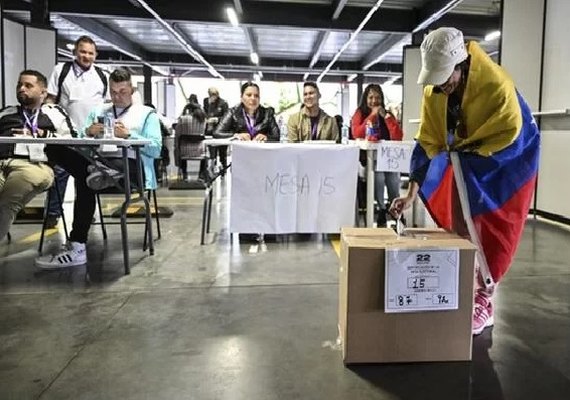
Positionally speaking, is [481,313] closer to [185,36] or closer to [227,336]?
[227,336]

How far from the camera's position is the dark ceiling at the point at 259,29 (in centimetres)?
794

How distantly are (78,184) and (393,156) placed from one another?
6.55ft

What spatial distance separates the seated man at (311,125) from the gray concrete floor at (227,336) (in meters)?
1.30

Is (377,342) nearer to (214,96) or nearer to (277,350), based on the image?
(277,350)

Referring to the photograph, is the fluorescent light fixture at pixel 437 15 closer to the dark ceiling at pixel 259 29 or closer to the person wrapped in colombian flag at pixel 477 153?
the dark ceiling at pixel 259 29

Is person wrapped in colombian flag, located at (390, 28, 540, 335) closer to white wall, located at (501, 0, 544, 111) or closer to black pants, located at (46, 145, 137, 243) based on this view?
black pants, located at (46, 145, 137, 243)

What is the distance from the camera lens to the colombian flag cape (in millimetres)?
1727

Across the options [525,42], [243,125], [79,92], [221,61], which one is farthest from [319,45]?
[79,92]

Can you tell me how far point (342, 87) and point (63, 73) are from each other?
49.0 ft

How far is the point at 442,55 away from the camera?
168cm

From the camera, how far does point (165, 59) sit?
45.1 ft

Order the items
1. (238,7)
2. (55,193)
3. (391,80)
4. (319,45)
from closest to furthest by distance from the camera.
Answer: (55,193)
(238,7)
(319,45)
(391,80)

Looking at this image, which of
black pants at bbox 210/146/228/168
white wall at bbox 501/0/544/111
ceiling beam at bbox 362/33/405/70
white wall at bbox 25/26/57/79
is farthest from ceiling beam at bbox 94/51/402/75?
black pants at bbox 210/146/228/168

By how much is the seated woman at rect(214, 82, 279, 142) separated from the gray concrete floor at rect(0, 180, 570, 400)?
43.3 inches
